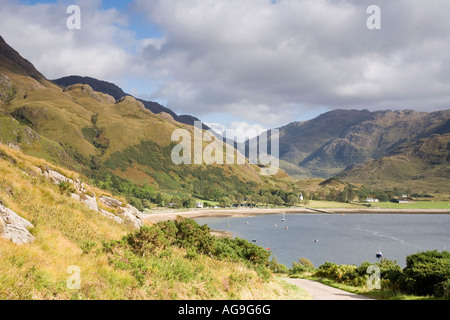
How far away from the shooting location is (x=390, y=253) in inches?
3578

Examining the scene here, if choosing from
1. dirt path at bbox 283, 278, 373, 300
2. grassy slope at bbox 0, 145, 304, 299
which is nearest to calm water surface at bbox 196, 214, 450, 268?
dirt path at bbox 283, 278, 373, 300

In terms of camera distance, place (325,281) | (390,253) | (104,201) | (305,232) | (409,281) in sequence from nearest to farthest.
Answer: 1. (409,281)
2. (325,281)
3. (104,201)
4. (390,253)
5. (305,232)

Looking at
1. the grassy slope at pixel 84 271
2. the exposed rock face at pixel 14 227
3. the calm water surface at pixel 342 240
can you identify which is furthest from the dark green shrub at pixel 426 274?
the calm water surface at pixel 342 240

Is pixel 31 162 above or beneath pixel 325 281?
above

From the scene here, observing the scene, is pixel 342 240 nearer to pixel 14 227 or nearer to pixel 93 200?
pixel 93 200

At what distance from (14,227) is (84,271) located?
161 inches

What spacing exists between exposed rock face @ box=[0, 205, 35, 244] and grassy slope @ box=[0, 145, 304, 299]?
473 millimetres

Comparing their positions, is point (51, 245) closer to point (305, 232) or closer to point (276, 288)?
point (276, 288)

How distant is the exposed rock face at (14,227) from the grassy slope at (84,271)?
18.6 inches

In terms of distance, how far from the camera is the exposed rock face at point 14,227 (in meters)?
10.7

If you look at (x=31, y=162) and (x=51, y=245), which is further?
(x=31, y=162)

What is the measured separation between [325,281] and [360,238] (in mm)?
99241

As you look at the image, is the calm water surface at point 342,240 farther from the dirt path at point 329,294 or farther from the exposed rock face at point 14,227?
the exposed rock face at point 14,227
